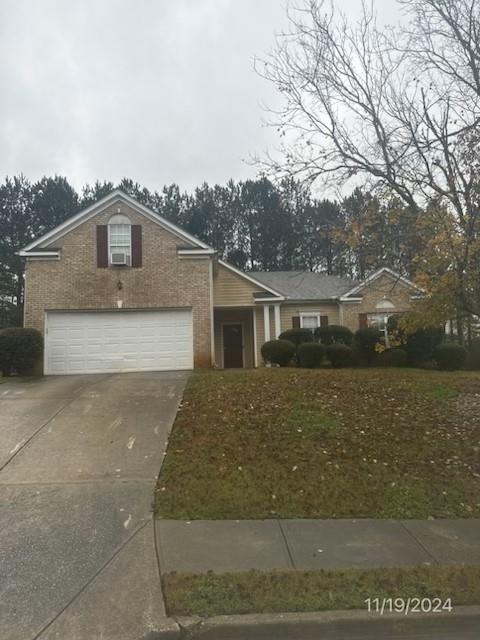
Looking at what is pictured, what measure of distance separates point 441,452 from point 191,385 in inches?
239

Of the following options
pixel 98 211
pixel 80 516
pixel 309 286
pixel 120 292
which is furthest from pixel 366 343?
pixel 80 516

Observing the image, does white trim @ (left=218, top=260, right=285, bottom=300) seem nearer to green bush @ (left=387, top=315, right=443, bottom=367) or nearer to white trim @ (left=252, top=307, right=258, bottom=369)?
white trim @ (left=252, top=307, right=258, bottom=369)

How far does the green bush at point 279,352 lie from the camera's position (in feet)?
57.4

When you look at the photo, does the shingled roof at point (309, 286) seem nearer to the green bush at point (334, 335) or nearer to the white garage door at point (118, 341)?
the green bush at point (334, 335)

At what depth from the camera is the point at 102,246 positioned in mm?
16266

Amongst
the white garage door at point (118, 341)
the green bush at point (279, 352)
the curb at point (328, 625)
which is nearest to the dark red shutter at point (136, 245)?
the white garage door at point (118, 341)

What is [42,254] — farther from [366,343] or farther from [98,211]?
[366,343]

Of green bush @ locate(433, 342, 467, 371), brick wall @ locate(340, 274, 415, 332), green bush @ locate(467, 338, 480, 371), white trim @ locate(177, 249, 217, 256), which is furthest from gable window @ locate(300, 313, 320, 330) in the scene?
white trim @ locate(177, 249, 217, 256)

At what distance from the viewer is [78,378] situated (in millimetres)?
14125

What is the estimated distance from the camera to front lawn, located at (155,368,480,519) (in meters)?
5.71

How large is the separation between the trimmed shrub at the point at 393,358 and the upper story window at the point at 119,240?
10082mm

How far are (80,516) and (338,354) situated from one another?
45.4 feet

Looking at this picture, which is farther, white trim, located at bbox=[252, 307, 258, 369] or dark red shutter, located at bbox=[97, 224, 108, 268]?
white trim, located at bbox=[252, 307, 258, 369]

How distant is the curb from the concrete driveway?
0.38 metres
